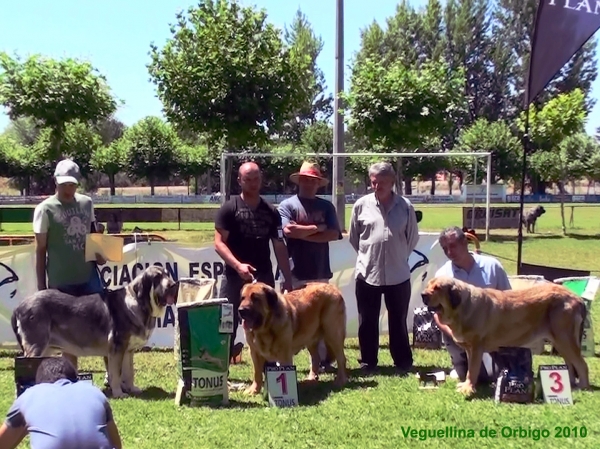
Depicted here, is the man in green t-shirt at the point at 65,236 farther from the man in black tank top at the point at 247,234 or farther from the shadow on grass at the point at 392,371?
the shadow on grass at the point at 392,371

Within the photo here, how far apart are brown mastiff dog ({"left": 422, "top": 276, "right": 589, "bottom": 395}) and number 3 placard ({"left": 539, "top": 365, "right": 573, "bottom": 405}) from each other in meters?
0.42

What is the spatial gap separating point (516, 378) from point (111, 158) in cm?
4788

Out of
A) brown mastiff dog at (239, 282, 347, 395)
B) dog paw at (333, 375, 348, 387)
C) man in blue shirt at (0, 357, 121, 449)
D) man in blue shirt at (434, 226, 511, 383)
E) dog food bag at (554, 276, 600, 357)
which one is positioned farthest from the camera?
dog food bag at (554, 276, 600, 357)

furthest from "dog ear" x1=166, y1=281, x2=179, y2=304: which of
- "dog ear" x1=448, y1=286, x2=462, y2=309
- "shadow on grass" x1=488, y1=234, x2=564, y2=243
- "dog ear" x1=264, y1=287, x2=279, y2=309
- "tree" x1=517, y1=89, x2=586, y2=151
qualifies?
"tree" x1=517, y1=89, x2=586, y2=151

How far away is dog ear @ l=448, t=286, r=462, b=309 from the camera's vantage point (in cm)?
570

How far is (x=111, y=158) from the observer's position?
50.8 m

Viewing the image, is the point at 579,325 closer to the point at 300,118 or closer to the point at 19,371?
the point at 19,371

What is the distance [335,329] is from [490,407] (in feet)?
5.13

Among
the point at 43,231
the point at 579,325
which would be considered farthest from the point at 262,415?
the point at 579,325

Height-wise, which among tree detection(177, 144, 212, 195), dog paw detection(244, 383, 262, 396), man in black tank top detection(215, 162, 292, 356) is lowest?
dog paw detection(244, 383, 262, 396)

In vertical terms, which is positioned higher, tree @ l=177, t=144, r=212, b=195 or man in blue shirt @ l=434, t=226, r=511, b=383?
tree @ l=177, t=144, r=212, b=195

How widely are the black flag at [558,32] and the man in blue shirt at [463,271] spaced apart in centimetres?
239

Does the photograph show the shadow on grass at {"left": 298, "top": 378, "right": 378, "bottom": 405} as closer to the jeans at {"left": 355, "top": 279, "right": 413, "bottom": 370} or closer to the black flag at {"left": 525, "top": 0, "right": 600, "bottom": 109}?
the jeans at {"left": 355, "top": 279, "right": 413, "bottom": 370}

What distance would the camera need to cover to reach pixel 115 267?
8.15 metres
